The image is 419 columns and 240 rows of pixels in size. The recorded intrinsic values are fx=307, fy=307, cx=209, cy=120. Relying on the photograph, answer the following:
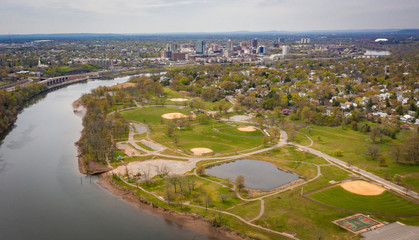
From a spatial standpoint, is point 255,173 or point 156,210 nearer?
point 156,210

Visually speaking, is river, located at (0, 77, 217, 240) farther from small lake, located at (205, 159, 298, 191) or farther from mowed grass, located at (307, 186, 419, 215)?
mowed grass, located at (307, 186, 419, 215)

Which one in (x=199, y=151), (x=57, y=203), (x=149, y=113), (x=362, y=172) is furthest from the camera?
(x=149, y=113)

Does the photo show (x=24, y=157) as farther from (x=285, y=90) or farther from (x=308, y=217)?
(x=285, y=90)

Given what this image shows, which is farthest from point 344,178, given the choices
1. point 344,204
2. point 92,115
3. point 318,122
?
point 92,115

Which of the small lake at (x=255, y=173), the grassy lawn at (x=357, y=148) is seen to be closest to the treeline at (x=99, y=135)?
the small lake at (x=255, y=173)

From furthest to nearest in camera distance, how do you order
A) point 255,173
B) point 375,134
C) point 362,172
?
point 375,134, point 255,173, point 362,172

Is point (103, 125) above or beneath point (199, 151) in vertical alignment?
above

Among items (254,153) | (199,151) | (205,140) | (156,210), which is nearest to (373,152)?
(254,153)

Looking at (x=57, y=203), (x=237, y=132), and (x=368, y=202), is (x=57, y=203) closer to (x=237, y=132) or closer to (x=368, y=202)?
(x=237, y=132)
